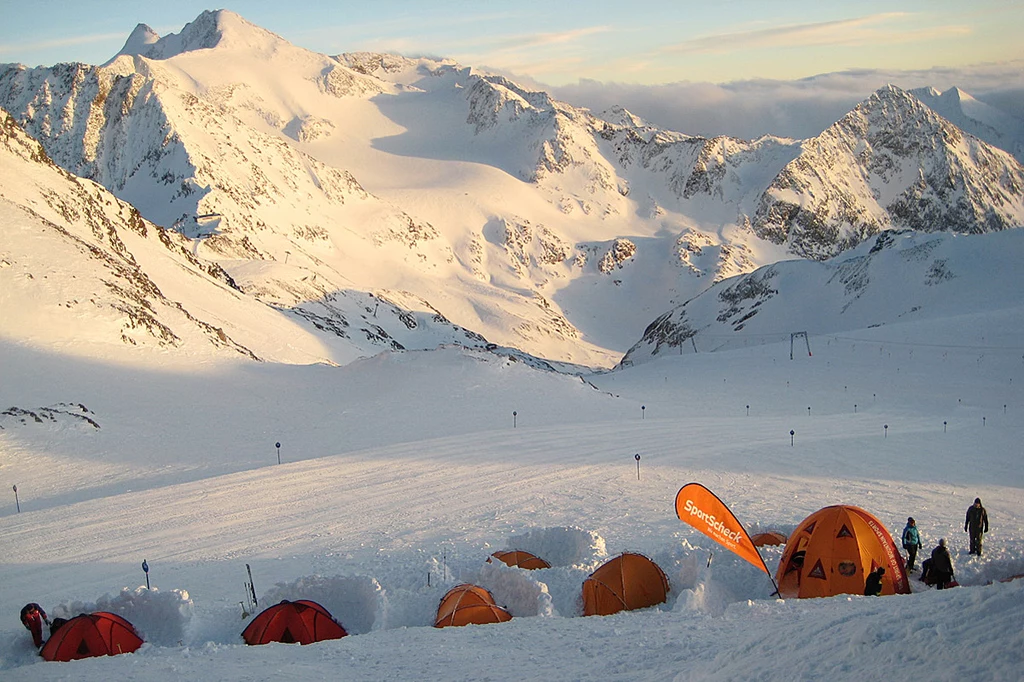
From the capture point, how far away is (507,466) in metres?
27.3

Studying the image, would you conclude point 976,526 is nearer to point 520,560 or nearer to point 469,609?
point 520,560

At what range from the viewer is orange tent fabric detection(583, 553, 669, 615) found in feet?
49.2

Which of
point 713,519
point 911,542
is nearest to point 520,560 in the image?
point 713,519

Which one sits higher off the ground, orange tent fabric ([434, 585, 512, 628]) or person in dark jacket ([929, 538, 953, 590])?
orange tent fabric ([434, 585, 512, 628])

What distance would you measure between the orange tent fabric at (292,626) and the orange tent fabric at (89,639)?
1.96 metres

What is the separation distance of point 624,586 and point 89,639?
354 inches

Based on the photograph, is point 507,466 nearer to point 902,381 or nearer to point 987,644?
point 987,644

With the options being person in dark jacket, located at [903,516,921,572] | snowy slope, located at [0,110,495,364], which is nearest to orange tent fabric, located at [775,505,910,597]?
person in dark jacket, located at [903,516,921,572]

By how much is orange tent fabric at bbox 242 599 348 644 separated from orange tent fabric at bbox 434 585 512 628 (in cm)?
176

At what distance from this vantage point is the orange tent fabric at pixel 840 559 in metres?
15.2

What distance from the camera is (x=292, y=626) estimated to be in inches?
553

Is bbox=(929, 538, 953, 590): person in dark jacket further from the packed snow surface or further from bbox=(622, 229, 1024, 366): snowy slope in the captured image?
bbox=(622, 229, 1024, 366): snowy slope

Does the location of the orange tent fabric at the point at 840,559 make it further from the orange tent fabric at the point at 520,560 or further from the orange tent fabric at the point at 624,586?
the orange tent fabric at the point at 520,560

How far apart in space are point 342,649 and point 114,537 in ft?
35.6
